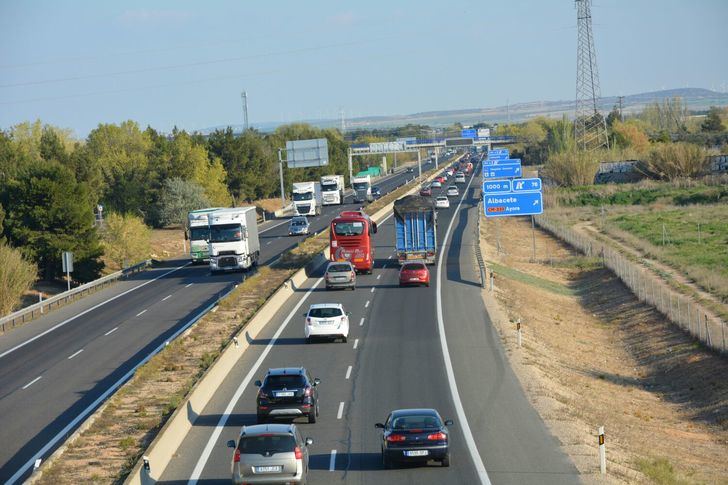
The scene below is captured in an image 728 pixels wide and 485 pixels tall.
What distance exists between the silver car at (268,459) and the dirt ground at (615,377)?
5879 mm

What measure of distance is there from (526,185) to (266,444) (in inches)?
2003

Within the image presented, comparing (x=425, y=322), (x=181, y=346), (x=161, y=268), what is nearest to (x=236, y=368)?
(x=181, y=346)

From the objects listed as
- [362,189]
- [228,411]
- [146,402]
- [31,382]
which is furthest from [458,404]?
[362,189]

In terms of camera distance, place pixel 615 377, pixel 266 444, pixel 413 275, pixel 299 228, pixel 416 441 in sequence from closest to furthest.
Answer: pixel 266 444
pixel 416 441
pixel 615 377
pixel 413 275
pixel 299 228

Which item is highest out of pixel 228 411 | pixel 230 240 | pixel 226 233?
pixel 226 233

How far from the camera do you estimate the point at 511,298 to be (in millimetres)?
52312

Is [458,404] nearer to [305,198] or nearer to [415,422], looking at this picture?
[415,422]

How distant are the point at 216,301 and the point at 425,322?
1335 centimetres

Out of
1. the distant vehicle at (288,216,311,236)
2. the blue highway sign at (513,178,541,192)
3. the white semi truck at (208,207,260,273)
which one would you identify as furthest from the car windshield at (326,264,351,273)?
the distant vehicle at (288,216,311,236)

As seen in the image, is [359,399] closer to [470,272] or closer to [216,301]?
[216,301]

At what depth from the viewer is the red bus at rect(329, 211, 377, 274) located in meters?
58.6

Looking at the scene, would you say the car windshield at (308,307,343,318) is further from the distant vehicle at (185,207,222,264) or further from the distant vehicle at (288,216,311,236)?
the distant vehicle at (288,216,311,236)

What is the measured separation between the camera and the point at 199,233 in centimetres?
6762

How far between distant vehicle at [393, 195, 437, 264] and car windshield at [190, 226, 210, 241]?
527 inches
